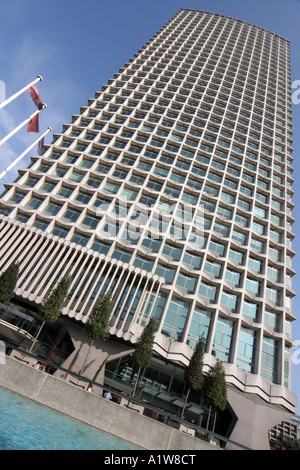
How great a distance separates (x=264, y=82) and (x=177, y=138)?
108 feet

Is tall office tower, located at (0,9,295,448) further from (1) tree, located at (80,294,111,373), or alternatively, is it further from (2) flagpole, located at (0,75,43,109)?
(2) flagpole, located at (0,75,43,109)

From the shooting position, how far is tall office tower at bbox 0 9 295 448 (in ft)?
86.5

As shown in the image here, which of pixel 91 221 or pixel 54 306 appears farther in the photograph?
pixel 91 221

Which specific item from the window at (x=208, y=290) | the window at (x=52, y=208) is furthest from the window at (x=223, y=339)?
the window at (x=52, y=208)

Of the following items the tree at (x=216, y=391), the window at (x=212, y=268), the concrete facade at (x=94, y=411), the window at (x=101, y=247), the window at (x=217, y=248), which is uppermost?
the window at (x=217, y=248)

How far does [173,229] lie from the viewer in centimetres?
3466

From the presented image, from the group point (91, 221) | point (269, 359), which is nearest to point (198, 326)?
point (269, 359)

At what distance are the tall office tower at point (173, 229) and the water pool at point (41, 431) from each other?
12.7 m

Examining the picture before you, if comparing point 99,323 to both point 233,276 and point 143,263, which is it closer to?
point 143,263

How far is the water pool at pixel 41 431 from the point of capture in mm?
7858

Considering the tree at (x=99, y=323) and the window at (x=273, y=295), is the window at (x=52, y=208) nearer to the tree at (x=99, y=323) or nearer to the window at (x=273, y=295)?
the tree at (x=99, y=323)

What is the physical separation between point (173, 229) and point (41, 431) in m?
27.4

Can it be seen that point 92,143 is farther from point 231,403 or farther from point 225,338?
point 231,403

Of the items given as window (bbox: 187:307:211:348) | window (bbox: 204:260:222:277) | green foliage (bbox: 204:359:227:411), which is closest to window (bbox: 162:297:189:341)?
window (bbox: 187:307:211:348)
